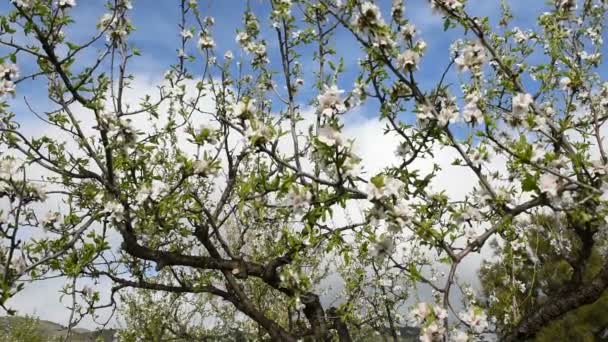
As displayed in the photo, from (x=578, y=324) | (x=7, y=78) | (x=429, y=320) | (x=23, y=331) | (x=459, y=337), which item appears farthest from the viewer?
(x=23, y=331)

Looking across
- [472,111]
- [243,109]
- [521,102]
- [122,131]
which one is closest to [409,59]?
[472,111]

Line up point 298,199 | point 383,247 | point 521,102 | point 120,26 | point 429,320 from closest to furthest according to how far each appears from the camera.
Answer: point 429,320
point 298,199
point 383,247
point 521,102
point 120,26

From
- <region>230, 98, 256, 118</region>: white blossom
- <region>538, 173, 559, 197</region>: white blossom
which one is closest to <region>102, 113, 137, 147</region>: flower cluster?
<region>230, 98, 256, 118</region>: white blossom

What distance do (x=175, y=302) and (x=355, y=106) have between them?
8.94 metres

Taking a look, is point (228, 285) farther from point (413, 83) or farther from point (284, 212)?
point (413, 83)

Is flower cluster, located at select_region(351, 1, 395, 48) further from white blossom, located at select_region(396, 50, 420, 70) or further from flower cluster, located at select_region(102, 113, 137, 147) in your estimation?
flower cluster, located at select_region(102, 113, 137, 147)

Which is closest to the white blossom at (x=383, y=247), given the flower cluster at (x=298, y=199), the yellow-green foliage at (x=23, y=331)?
the flower cluster at (x=298, y=199)

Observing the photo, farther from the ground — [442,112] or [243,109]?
[442,112]

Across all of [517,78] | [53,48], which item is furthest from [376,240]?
[53,48]

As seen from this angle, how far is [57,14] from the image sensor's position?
384 cm

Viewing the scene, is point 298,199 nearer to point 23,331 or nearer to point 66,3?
point 66,3

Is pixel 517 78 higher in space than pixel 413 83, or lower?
higher

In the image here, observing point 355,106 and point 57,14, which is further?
point 57,14

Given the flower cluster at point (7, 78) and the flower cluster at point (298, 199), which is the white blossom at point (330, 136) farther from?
the flower cluster at point (7, 78)
